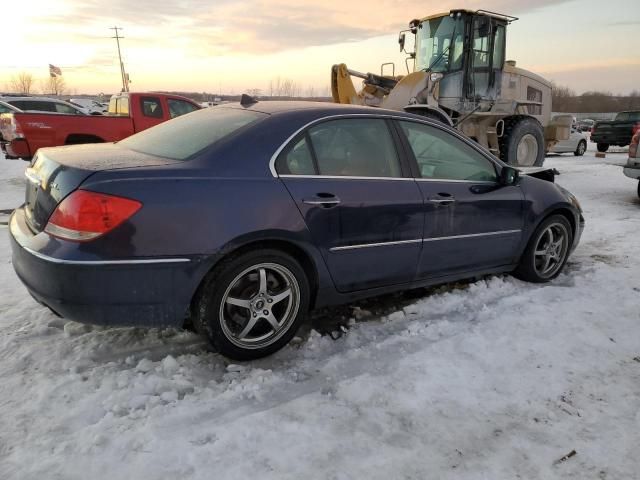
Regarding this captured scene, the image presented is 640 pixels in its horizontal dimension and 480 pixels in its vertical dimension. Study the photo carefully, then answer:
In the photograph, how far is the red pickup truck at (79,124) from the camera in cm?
877

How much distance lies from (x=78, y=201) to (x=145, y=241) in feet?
1.27

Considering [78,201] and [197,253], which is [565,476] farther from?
[78,201]

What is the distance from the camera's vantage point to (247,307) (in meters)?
2.90

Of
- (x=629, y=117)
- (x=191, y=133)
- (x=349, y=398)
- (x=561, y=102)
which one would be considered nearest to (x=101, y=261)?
(x=191, y=133)

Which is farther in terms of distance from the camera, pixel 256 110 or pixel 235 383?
pixel 256 110

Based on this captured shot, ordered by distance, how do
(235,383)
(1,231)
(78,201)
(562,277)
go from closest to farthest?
(78,201)
(235,383)
(562,277)
(1,231)

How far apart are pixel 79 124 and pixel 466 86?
7.86 meters

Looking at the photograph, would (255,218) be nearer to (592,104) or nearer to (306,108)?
(306,108)

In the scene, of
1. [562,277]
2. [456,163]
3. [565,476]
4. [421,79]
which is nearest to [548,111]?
[421,79]

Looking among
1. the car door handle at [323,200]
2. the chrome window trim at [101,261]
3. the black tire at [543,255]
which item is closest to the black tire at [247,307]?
the chrome window trim at [101,261]

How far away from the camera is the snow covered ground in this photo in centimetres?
215

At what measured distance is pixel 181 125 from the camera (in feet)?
11.6

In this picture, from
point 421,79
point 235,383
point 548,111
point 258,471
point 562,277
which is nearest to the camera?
point 258,471

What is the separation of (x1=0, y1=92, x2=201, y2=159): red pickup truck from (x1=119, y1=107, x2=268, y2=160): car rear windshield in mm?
6396
